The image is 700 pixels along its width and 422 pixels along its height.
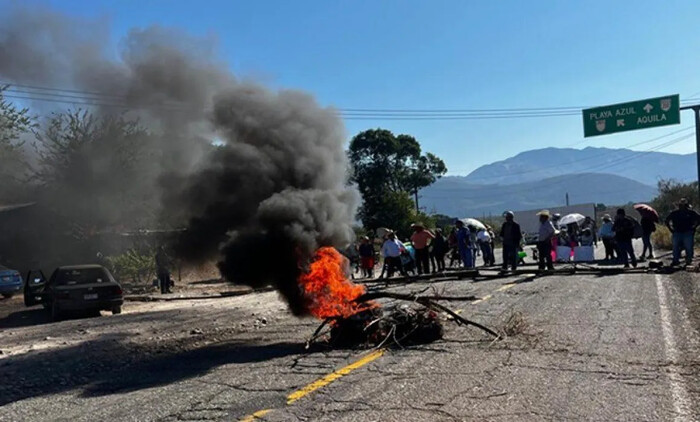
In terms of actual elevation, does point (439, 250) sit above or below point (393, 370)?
above

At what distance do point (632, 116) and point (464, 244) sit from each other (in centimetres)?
1339

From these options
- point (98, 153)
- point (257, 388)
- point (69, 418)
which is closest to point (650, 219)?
point (257, 388)

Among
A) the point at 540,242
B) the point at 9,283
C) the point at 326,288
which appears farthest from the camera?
the point at 9,283

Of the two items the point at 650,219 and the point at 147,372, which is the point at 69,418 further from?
the point at 650,219

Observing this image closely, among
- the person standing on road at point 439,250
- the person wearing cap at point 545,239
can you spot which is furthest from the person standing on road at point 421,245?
the person wearing cap at point 545,239

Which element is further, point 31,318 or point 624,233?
point 624,233

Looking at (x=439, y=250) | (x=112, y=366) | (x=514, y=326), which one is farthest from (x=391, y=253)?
(x=112, y=366)

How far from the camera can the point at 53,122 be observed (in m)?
27.5

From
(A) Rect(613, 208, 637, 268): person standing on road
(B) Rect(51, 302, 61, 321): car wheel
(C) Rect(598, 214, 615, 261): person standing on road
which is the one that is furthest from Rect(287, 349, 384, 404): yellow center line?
(C) Rect(598, 214, 615, 261): person standing on road

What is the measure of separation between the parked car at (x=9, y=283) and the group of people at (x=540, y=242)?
13.3 meters

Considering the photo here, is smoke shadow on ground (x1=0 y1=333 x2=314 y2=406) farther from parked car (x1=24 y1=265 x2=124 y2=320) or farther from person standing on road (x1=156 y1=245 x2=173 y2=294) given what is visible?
person standing on road (x1=156 y1=245 x2=173 y2=294)

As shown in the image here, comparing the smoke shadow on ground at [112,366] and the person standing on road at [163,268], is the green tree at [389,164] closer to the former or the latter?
the person standing on road at [163,268]

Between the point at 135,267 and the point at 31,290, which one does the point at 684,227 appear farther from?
the point at 135,267

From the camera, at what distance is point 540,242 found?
1573 centimetres
